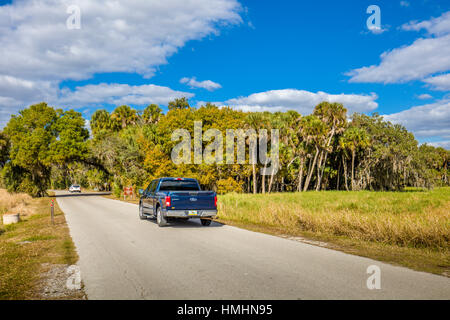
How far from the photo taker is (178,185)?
15.1 metres

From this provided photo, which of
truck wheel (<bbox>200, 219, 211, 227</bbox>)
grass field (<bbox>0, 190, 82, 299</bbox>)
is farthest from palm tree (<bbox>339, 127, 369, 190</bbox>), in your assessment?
grass field (<bbox>0, 190, 82, 299</bbox>)

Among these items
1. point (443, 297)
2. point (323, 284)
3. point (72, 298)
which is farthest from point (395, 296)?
point (72, 298)

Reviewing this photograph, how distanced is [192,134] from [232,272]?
3231cm

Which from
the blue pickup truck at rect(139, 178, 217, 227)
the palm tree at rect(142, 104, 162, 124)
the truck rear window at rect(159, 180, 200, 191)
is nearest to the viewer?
the blue pickup truck at rect(139, 178, 217, 227)

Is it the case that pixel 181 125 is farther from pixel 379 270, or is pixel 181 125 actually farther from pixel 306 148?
pixel 379 270

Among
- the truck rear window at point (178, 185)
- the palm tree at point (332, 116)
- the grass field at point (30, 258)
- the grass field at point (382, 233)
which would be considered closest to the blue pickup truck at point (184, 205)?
the truck rear window at point (178, 185)

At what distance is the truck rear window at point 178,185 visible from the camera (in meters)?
14.8

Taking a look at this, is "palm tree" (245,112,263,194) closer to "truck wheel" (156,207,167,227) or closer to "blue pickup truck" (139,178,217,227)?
"blue pickup truck" (139,178,217,227)

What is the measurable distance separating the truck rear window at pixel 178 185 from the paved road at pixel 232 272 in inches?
166

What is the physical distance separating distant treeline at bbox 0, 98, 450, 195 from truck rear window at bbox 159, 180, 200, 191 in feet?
65.4

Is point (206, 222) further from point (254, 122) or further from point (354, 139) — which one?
point (354, 139)

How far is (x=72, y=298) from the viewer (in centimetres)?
520

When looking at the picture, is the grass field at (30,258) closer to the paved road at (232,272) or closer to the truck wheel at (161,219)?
the paved road at (232,272)

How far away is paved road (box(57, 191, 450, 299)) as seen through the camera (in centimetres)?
530
